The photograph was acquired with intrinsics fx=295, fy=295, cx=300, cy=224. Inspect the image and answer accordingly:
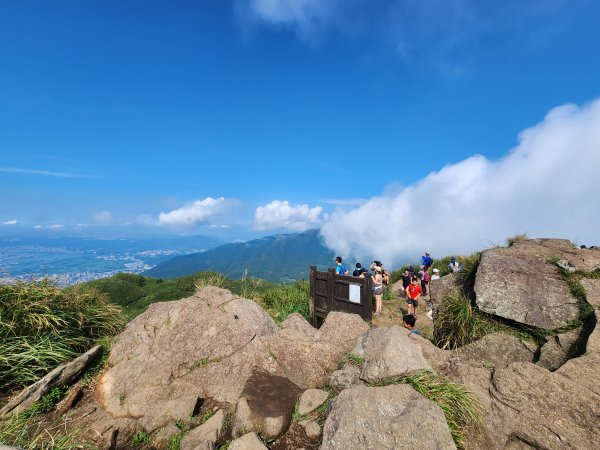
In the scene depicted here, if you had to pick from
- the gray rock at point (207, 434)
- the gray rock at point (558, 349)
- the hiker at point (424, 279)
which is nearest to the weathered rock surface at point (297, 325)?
the gray rock at point (207, 434)

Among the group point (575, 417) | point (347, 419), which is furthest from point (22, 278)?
point (575, 417)

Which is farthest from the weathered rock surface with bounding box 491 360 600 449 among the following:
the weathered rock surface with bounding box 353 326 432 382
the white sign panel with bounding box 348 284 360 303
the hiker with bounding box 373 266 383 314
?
the hiker with bounding box 373 266 383 314

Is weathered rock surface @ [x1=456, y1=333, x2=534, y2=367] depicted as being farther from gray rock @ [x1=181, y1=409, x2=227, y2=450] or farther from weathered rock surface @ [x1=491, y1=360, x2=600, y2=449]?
gray rock @ [x1=181, y1=409, x2=227, y2=450]

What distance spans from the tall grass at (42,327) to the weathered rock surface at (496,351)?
32.6 ft

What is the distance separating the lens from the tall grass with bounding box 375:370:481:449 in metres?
4.45

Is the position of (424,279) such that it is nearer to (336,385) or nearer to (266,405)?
(336,385)

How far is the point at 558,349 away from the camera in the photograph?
7469mm

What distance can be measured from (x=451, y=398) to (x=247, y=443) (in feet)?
10.8

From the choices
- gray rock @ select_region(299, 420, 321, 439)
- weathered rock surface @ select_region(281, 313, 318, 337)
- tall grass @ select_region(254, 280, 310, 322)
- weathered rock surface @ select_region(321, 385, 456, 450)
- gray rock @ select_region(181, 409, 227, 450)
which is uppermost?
weathered rock surface @ select_region(321, 385, 456, 450)

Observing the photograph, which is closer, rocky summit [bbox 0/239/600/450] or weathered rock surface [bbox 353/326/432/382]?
rocky summit [bbox 0/239/600/450]

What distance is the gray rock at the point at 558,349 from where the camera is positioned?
285 inches

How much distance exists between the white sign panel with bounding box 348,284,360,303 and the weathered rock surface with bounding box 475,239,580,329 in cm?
465

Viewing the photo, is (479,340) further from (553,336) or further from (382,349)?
(382,349)

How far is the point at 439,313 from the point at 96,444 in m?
9.66
